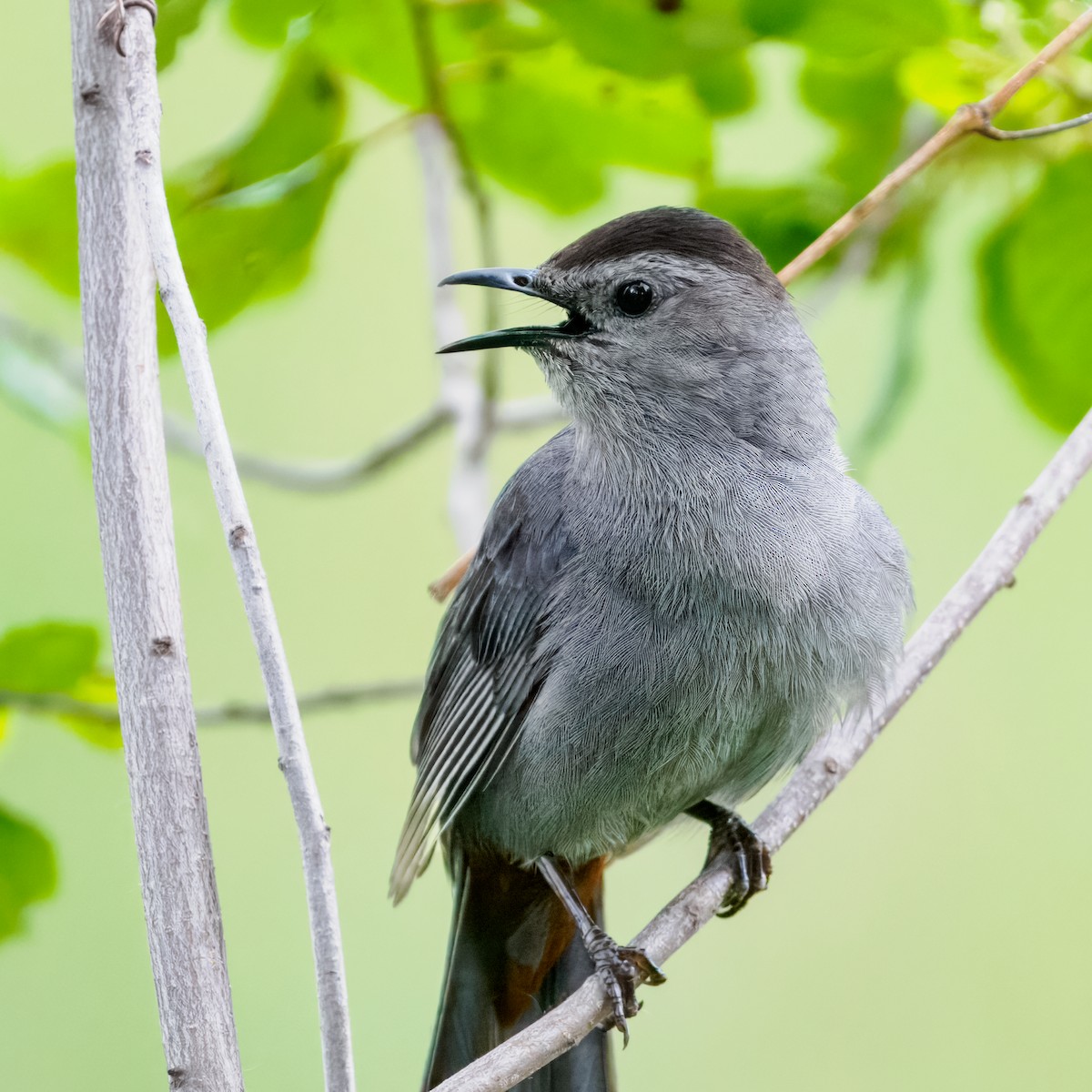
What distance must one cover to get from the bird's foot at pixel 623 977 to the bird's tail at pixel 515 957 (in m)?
0.35

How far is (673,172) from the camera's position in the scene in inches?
106

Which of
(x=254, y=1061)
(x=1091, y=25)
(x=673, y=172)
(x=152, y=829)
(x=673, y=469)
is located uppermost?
(x=673, y=172)

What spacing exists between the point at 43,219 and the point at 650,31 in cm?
113

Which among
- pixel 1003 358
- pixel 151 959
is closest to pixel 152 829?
pixel 151 959

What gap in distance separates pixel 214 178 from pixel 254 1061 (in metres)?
1.49

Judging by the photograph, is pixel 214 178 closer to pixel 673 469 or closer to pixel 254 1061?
pixel 673 469

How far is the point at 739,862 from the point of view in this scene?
9.05ft

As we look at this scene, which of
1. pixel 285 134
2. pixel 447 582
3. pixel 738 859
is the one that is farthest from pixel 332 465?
pixel 738 859

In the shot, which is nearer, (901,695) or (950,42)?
(950,42)

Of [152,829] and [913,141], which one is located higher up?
[913,141]

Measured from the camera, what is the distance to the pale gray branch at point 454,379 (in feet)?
9.98

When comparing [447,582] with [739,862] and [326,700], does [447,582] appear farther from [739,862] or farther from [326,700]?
[739,862]

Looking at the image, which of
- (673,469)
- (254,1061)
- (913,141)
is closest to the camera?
(254,1061)

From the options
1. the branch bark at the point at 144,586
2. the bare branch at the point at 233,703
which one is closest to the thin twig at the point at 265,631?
the branch bark at the point at 144,586
